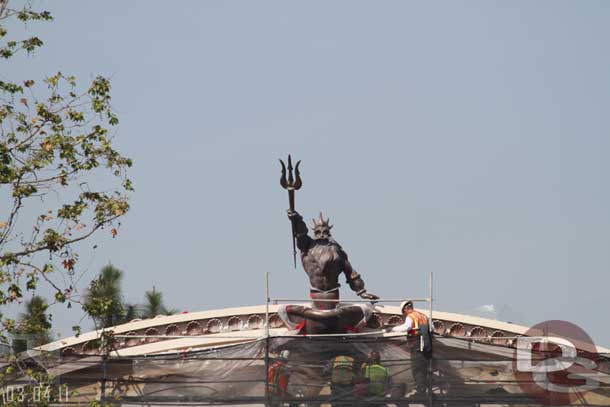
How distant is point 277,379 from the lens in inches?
878

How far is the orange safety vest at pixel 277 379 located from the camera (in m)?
22.2

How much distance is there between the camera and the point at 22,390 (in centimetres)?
2022

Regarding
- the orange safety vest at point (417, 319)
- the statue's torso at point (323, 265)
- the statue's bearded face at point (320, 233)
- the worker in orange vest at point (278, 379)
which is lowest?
the worker in orange vest at point (278, 379)

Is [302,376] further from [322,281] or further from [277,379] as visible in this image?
[322,281]

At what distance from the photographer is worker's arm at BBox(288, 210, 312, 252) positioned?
23953 millimetres

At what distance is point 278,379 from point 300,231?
292 cm

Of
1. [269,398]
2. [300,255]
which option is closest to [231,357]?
[269,398]

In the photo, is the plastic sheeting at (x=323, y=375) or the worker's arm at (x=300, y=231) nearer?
the plastic sheeting at (x=323, y=375)

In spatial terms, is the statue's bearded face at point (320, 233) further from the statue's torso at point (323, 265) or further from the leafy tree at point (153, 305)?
the leafy tree at point (153, 305)

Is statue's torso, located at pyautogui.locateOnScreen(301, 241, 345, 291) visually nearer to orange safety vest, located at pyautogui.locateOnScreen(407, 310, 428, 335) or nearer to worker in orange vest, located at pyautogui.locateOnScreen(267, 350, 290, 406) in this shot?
orange safety vest, located at pyautogui.locateOnScreen(407, 310, 428, 335)

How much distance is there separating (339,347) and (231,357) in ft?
5.78

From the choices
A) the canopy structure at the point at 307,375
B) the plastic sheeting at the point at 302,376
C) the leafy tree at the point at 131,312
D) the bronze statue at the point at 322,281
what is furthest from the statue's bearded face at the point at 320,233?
the leafy tree at the point at 131,312

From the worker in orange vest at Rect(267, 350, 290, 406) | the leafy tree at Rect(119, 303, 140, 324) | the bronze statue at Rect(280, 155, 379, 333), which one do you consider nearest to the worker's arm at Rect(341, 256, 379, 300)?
the bronze statue at Rect(280, 155, 379, 333)

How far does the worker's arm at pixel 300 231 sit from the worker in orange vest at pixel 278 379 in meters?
2.44
